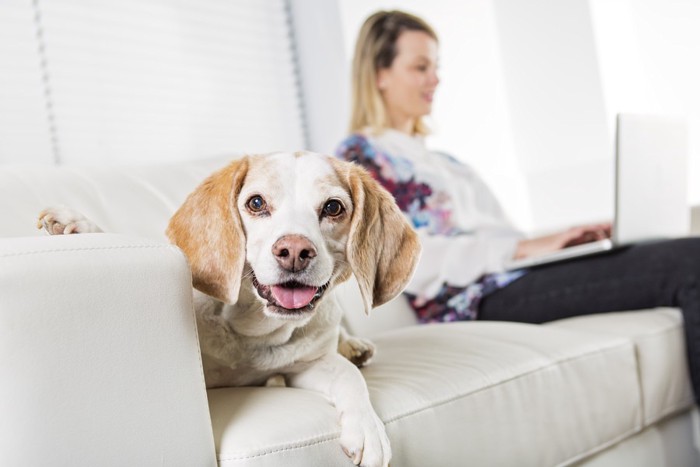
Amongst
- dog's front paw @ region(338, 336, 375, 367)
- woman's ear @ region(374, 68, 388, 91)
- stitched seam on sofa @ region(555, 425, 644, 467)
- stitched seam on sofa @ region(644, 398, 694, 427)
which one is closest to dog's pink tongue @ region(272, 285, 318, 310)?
dog's front paw @ region(338, 336, 375, 367)

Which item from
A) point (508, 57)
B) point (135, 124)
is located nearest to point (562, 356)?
point (135, 124)

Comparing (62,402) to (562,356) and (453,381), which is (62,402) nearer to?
(453,381)

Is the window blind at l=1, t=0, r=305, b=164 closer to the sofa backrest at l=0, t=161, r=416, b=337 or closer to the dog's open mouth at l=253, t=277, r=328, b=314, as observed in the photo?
the sofa backrest at l=0, t=161, r=416, b=337

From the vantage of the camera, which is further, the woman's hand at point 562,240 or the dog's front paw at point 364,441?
the woman's hand at point 562,240

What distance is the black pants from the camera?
6.40 ft

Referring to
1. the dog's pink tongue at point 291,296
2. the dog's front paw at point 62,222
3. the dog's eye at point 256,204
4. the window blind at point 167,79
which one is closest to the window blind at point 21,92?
the window blind at point 167,79

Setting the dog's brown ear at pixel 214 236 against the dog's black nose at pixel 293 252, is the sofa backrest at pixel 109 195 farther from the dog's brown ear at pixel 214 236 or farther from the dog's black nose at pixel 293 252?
the dog's black nose at pixel 293 252

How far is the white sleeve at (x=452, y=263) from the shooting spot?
7.27 ft

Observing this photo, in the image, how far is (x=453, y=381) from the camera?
1.35 m

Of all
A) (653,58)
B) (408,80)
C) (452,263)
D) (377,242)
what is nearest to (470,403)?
(377,242)

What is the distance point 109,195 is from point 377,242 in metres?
0.76

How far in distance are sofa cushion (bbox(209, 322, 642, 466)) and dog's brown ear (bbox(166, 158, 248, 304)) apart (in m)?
0.18

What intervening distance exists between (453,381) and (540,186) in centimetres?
281

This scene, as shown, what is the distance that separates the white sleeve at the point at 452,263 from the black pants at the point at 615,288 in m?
0.08
